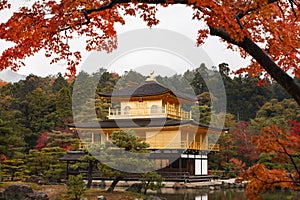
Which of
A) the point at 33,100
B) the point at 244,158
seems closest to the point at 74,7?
the point at 244,158

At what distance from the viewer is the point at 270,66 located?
3678 mm

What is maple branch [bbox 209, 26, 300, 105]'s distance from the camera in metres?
3.60

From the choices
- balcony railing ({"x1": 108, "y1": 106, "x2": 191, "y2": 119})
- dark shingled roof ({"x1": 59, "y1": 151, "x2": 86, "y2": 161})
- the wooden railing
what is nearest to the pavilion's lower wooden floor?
dark shingled roof ({"x1": 59, "y1": 151, "x2": 86, "y2": 161})

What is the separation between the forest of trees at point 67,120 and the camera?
1825cm

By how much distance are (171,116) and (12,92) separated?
15994 mm

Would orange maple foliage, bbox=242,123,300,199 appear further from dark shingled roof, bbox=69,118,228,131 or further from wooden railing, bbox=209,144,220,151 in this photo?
wooden railing, bbox=209,144,220,151

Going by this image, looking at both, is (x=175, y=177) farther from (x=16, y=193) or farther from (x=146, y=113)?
(x=16, y=193)

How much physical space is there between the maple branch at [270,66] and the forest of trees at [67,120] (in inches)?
395

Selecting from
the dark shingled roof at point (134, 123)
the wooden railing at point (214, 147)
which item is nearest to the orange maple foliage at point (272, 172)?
the dark shingled roof at point (134, 123)

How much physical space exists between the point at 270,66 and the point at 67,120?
2443cm

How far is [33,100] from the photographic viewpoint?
94.4 ft

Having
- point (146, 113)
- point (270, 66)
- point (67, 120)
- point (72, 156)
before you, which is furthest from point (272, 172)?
point (67, 120)

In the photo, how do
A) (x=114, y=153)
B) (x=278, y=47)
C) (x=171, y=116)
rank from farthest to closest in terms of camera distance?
(x=171, y=116) → (x=114, y=153) → (x=278, y=47)

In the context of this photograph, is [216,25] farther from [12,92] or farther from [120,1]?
[12,92]
